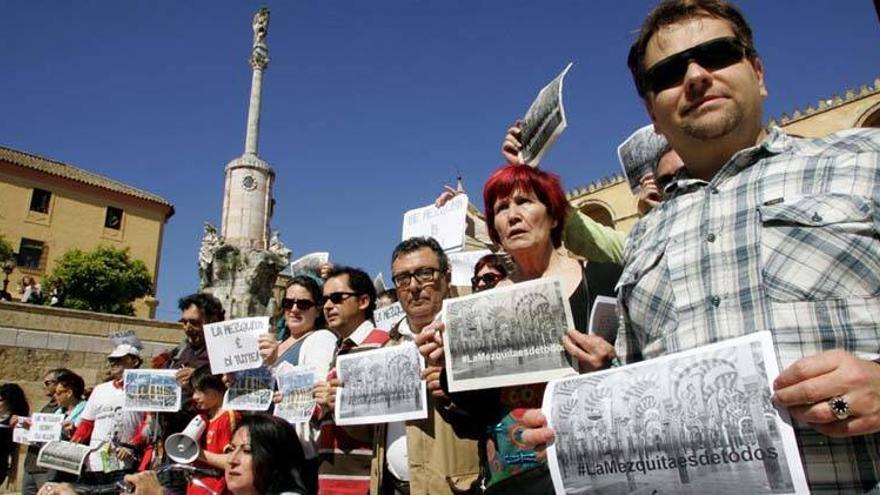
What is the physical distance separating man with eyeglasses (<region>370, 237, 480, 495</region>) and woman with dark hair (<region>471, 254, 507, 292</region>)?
21 centimetres

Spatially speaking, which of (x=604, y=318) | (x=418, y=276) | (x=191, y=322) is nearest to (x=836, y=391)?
(x=604, y=318)

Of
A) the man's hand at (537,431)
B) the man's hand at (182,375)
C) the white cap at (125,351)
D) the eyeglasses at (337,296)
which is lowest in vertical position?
the man's hand at (537,431)

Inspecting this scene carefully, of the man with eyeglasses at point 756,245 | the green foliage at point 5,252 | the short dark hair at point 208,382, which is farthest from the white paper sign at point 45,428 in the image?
the green foliage at point 5,252

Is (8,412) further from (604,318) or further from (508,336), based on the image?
(604,318)

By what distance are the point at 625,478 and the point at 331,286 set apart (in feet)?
10.0

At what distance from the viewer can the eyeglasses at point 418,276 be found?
324cm

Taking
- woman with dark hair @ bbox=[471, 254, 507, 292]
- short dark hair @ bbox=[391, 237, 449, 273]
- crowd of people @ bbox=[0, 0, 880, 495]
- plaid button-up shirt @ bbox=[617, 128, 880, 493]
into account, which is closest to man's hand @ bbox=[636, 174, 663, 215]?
crowd of people @ bbox=[0, 0, 880, 495]

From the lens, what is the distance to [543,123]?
2564 millimetres

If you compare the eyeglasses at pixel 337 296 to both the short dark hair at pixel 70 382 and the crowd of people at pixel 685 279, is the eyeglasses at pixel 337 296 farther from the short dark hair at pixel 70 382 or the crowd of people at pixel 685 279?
the short dark hair at pixel 70 382

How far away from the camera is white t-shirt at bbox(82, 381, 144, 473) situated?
5180 mm

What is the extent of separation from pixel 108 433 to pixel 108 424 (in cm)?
9

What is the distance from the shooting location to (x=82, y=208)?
1817 inches

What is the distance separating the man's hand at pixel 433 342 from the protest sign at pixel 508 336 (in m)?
0.09

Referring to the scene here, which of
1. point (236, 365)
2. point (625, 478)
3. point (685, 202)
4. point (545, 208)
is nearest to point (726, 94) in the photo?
point (685, 202)
